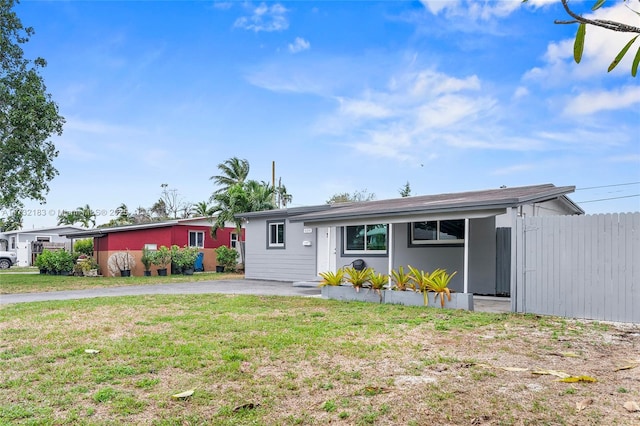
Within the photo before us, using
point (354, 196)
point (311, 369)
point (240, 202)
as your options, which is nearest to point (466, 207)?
point (311, 369)

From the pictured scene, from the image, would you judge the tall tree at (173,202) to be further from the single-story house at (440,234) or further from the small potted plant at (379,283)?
the small potted plant at (379,283)

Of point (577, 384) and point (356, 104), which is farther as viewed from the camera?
point (356, 104)

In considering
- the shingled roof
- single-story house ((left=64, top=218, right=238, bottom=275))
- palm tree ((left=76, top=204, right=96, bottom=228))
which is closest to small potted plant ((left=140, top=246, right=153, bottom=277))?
single-story house ((left=64, top=218, right=238, bottom=275))

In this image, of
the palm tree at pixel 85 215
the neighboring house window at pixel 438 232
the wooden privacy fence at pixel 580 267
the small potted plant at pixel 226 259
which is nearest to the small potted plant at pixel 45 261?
the small potted plant at pixel 226 259

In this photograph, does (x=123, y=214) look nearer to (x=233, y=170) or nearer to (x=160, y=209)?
(x=160, y=209)

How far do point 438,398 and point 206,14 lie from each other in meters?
13.0

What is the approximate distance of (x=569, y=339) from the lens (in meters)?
6.75

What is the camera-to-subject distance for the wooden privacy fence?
7.91 m

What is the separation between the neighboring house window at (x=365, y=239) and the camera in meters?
14.0

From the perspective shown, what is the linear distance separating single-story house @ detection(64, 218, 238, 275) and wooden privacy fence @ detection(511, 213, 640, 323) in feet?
61.3

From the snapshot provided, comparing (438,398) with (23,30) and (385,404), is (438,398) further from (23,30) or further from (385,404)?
(23,30)

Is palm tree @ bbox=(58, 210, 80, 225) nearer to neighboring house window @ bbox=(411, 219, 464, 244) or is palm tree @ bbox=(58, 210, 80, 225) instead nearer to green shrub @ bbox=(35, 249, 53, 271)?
green shrub @ bbox=(35, 249, 53, 271)

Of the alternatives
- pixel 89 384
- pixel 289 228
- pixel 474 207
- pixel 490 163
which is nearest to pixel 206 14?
pixel 289 228

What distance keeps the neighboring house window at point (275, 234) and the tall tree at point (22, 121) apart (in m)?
9.75
